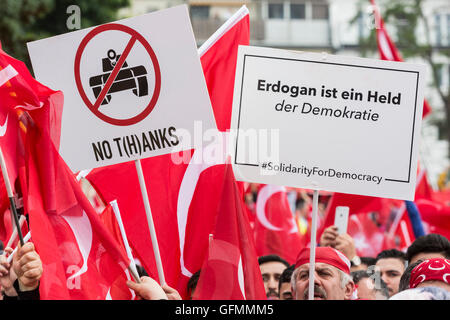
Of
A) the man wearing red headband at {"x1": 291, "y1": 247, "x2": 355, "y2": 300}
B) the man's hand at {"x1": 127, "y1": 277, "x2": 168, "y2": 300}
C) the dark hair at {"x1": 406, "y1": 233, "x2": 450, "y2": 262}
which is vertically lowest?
the dark hair at {"x1": 406, "y1": 233, "x2": 450, "y2": 262}

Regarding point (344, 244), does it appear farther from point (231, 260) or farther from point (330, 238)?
point (231, 260)

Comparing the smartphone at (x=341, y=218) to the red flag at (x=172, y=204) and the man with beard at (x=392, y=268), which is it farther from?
the red flag at (x=172, y=204)

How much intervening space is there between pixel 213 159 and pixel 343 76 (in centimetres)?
99

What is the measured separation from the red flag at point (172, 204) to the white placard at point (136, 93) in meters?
0.58

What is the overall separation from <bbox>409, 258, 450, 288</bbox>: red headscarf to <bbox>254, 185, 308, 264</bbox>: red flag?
124 inches

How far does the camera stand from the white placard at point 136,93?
455 cm

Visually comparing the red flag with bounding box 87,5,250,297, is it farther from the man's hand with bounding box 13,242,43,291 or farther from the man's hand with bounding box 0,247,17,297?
the man's hand with bounding box 13,242,43,291

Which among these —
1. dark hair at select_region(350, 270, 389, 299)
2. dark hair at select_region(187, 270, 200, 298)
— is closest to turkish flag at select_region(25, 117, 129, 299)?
dark hair at select_region(187, 270, 200, 298)

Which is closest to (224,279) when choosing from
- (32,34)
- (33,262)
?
(33,262)

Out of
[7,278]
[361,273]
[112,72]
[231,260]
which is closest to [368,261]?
[361,273]

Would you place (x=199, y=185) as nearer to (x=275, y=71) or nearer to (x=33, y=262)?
(x=275, y=71)

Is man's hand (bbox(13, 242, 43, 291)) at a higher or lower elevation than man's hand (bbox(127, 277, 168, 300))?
higher

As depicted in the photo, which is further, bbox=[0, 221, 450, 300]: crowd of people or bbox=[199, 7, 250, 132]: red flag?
bbox=[199, 7, 250, 132]: red flag

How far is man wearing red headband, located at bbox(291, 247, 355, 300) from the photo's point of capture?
15.9ft
